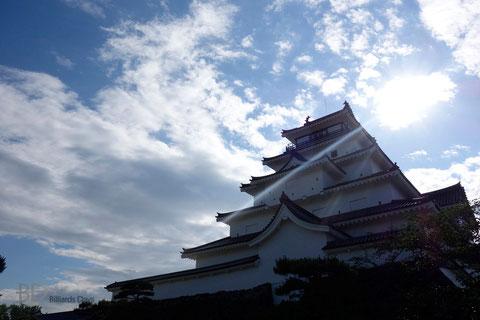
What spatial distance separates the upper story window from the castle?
0.11m

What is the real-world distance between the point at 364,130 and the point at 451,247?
23.2 metres

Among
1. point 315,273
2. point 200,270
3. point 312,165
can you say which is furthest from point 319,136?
point 315,273

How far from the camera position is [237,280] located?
23438 mm

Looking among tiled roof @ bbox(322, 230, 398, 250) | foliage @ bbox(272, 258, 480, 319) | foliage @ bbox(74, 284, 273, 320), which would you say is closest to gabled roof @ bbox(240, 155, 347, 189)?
tiled roof @ bbox(322, 230, 398, 250)

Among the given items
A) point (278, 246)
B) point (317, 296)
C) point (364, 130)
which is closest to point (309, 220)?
point (278, 246)

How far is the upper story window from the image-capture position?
115ft

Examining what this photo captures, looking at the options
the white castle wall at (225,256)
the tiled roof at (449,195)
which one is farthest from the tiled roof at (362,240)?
the white castle wall at (225,256)

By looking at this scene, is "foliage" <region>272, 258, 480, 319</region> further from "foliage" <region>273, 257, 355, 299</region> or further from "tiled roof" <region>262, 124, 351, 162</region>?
"tiled roof" <region>262, 124, 351, 162</region>

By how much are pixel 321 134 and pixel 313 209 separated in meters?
10.0

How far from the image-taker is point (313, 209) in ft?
96.4

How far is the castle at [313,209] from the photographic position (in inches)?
860

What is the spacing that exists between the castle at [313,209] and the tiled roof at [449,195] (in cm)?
7

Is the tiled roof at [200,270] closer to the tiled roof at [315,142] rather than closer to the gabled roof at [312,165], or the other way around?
the gabled roof at [312,165]

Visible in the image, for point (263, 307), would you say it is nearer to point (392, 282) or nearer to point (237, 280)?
point (237, 280)
